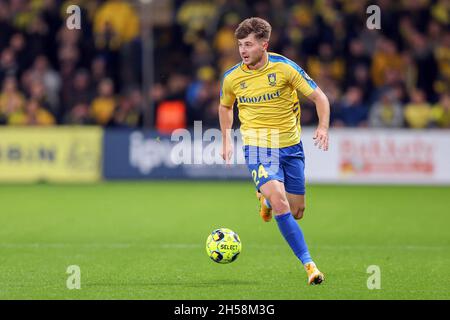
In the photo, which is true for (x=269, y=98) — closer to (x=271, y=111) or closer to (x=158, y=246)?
(x=271, y=111)

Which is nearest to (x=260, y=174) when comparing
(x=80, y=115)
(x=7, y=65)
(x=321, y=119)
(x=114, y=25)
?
(x=321, y=119)

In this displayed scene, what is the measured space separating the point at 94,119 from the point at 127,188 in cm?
259

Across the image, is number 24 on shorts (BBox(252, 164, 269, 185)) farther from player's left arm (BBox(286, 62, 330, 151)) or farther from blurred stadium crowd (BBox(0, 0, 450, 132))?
blurred stadium crowd (BBox(0, 0, 450, 132))

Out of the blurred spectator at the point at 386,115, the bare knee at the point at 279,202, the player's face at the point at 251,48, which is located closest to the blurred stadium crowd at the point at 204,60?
the blurred spectator at the point at 386,115

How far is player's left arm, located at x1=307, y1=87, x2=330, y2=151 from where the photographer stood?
8.01 meters

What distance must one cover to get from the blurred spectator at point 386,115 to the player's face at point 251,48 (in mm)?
10971

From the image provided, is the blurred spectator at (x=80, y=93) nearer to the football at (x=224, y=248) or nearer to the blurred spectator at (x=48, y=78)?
the blurred spectator at (x=48, y=78)

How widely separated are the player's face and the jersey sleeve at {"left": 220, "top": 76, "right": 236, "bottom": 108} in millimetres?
414

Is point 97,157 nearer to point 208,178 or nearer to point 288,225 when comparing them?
point 208,178

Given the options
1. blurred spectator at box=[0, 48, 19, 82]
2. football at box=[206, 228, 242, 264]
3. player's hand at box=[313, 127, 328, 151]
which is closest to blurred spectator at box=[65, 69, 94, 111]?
blurred spectator at box=[0, 48, 19, 82]

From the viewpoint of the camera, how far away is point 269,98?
8.70 metres

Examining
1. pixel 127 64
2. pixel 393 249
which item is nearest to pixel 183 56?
pixel 127 64

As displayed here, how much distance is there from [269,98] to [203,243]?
2.80 metres
